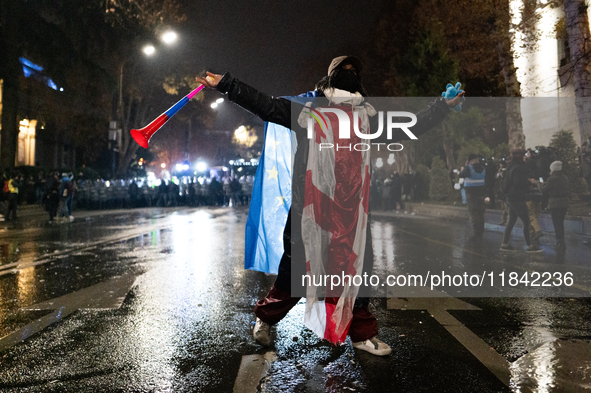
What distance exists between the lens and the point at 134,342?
4043 mm

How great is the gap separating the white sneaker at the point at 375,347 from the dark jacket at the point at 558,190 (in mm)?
7358

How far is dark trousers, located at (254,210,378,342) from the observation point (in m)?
3.81

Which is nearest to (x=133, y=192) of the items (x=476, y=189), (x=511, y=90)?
(x=511, y=90)

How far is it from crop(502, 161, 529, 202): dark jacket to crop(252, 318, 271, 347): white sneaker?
7.86 m

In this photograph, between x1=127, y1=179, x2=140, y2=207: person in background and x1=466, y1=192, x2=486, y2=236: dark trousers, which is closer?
x1=466, y1=192, x2=486, y2=236: dark trousers

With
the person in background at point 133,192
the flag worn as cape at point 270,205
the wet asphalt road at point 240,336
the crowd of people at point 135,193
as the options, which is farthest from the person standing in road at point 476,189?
the person in background at point 133,192

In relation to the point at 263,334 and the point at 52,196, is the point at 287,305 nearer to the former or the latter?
the point at 263,334

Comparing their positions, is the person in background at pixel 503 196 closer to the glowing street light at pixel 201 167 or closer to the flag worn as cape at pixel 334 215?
the flag worn as cape at pixel 334 215

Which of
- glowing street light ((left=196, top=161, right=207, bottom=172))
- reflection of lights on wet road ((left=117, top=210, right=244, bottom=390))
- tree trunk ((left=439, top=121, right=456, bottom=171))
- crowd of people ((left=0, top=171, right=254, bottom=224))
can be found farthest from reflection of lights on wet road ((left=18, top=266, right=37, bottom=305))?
glowing street light ((left=196, top=161, right=207, bottom=172))

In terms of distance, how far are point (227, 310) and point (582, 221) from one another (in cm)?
1023

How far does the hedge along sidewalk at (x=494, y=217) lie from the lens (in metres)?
12.3

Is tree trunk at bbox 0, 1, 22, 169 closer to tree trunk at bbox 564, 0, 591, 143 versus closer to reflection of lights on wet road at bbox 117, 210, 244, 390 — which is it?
reflection of lights on wet road at bbox 117, 210, 244, 390

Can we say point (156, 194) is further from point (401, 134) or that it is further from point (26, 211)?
point (401, 134)

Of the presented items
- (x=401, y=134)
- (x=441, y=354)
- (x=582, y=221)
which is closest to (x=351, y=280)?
(x=441, y=354)
